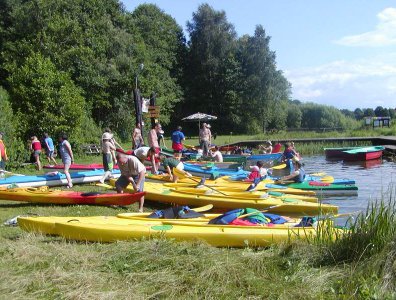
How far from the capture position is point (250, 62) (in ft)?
146

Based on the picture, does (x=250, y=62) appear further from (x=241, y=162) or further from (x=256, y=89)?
(x=241, y=162)

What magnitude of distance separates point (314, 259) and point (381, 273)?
34.3 inches

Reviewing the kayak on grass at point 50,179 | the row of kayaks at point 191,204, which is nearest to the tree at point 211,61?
the row of kayaks at point 191,204

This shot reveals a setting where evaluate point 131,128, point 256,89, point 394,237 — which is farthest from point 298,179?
point 256,89

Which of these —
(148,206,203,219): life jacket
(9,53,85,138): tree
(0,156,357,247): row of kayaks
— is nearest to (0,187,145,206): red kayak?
(0,156,357,247): row of kayaks

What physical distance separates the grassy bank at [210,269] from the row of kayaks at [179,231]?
1.22ft

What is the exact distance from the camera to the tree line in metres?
21.1

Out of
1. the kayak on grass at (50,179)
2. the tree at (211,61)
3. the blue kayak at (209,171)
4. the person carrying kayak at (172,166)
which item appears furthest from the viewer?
the tree at (211,61)

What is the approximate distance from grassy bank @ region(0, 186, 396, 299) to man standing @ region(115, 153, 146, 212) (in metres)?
2.76

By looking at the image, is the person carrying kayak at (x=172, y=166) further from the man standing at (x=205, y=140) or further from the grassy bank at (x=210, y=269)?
the man standing at (x=205, y=140)

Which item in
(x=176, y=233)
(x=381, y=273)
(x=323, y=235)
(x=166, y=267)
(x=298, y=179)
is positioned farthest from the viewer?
(x=298, y=179)

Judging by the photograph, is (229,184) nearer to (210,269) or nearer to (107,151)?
(107,151)

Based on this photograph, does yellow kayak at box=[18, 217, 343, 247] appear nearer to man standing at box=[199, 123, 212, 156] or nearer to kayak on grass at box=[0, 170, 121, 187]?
kayak on grass at box=[0, 170, 121, 187]

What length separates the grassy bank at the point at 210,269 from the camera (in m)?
4.63
